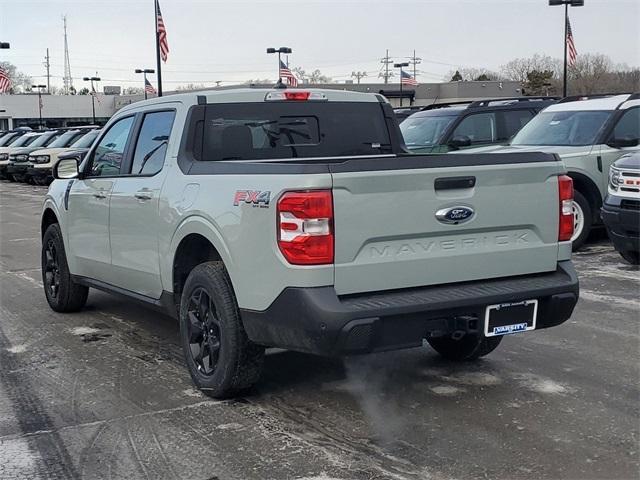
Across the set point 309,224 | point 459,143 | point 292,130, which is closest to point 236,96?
point 292,130

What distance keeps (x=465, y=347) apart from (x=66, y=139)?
2399cm

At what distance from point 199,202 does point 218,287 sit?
0.56 m

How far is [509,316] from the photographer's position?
4.47 metres

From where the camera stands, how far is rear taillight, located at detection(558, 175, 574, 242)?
4738 mm

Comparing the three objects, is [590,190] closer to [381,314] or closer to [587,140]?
[587,140]

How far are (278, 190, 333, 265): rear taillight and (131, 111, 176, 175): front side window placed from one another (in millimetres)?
1767

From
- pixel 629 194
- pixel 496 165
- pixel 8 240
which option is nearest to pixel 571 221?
pixel 496 165

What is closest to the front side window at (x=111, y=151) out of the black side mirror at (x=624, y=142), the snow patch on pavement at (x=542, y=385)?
the snow patch on pavement at (x=542, y=385)

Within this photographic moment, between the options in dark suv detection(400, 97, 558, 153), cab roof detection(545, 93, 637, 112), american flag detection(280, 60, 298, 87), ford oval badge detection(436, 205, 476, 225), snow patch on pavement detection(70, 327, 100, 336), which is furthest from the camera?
american flag detection(280, 60, 298, 87)

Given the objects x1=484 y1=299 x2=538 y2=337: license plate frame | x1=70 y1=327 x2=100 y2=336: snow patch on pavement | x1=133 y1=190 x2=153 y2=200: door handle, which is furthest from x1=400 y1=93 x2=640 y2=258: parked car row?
x1=70 y1=327 x2=100 y2=336: snow patch on pavement

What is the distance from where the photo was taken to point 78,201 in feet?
22.2

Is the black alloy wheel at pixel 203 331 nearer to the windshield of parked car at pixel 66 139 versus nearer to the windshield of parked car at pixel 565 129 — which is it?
the windshield of parked car at pixel 565 129

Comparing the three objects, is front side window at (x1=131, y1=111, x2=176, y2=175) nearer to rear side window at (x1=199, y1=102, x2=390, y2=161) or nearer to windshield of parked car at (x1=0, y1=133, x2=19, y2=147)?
rear side window at (x1=199, y1=102, x2=390, y2=161)

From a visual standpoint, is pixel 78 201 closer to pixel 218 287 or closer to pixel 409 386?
pixel 218 287
